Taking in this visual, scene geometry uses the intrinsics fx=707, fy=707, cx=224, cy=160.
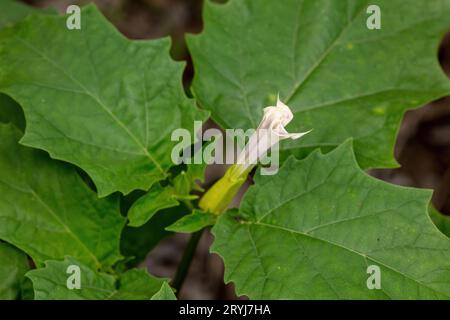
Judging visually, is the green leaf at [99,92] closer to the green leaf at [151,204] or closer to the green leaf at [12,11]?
the green leaf at [151,204]

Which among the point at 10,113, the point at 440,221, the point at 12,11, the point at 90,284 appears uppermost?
the point at 12,11

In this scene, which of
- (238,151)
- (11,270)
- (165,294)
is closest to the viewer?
(165,294)

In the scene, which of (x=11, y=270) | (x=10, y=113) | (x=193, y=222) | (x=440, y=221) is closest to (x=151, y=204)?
(x=193, y=222)

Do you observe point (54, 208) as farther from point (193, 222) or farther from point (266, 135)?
point (266, 135)

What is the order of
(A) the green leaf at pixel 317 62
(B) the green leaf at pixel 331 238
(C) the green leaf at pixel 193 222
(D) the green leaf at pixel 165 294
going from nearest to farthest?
(D) the green leaf at pixel 165 294 → (B) the green leaf at pixel 331 238 → (C) the green leaf at pixel 193 222 → (A) the green leaf at pixel 317 62

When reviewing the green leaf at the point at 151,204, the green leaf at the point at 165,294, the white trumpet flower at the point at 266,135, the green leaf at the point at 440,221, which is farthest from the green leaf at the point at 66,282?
the green leaf at the point at 440,221

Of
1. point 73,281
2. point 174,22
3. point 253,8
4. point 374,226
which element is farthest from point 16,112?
point 174,22
